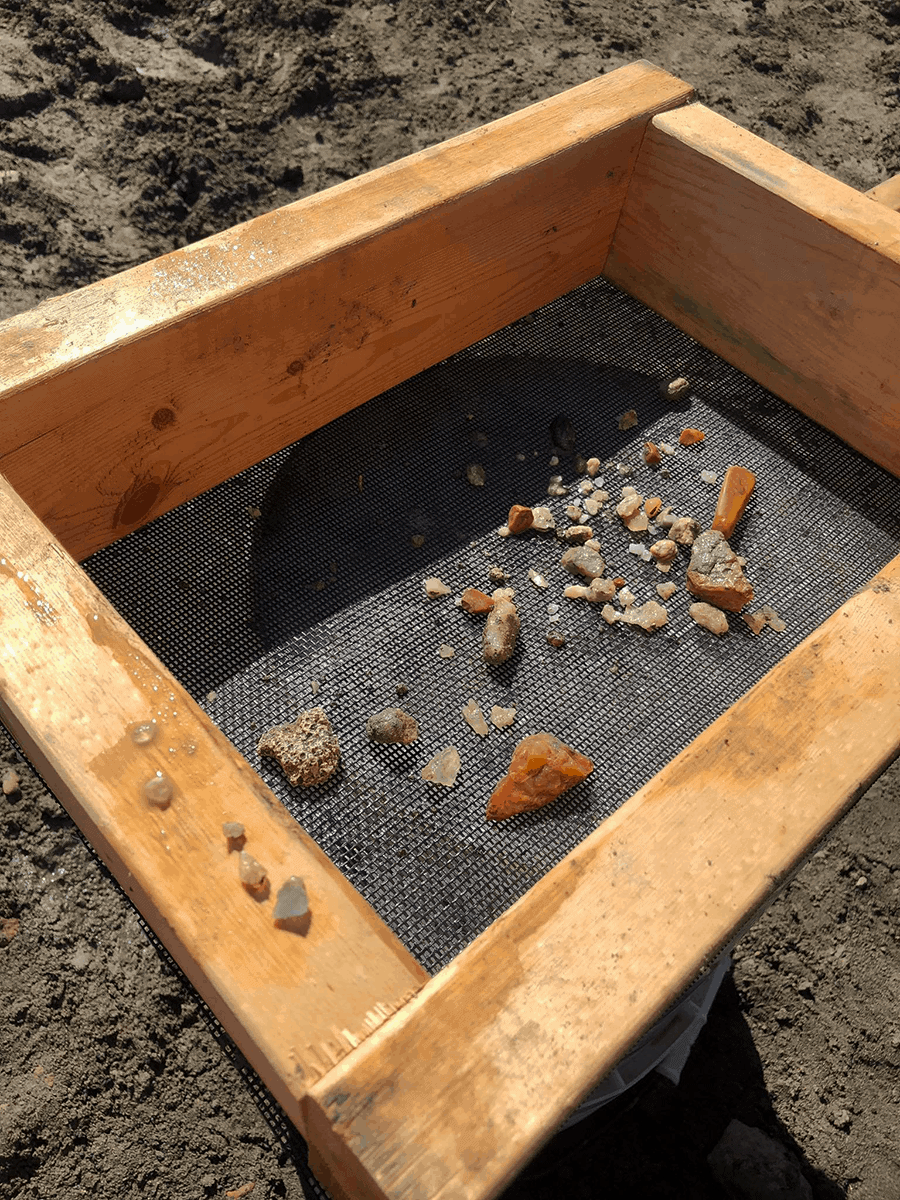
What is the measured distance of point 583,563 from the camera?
1.51 m

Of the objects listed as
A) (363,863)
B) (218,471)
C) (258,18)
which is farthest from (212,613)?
(258,18)

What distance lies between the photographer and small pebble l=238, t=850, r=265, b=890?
0.83 metres

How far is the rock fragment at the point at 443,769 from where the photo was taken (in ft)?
4.25

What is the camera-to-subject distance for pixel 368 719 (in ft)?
4.42

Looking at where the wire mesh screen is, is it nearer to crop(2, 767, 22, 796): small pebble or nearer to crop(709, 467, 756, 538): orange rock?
crop(709, 467, 756, 538): orange rock

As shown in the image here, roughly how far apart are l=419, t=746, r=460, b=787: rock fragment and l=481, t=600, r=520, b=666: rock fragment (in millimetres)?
170

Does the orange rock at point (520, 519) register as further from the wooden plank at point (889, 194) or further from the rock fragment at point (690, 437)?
the wooden plank at point (889, 194)

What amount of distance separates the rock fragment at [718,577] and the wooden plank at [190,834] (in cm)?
83

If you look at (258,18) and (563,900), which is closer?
(563,900)

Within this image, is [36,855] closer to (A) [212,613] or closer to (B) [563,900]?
(A) [212,613]

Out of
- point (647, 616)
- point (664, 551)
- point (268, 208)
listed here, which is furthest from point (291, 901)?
point (268, 208)

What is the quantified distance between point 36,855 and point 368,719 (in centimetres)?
81

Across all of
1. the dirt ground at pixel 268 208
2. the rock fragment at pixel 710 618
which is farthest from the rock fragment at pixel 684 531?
the dirt ground at pixel 268 208

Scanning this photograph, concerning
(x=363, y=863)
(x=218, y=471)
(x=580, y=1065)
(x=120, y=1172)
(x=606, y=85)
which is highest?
(x=606, y=85)
